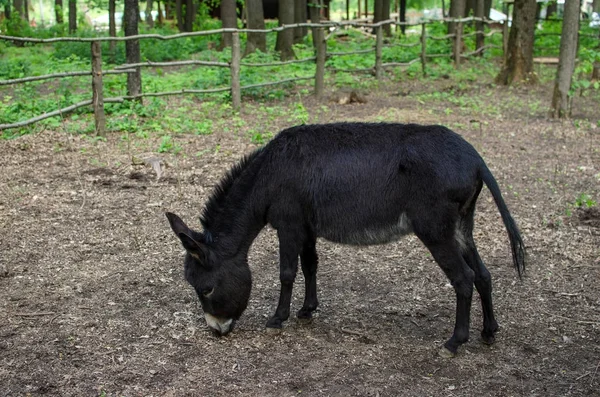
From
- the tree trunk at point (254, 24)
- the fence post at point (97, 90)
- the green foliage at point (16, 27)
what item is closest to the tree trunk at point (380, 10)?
the tree trunk at point (254, 24)

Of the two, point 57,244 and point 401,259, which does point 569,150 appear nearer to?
point 401,259

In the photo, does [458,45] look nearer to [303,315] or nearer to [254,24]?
[254,24]

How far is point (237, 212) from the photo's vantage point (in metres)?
4.22

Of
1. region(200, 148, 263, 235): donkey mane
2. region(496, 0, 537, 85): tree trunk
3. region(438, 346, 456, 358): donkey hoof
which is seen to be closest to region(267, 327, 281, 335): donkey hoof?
region(200, 148, 263, 235): donkey mane

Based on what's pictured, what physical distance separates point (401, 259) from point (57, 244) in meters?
3.02

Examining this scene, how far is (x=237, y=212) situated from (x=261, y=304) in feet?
2.98

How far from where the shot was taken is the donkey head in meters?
4.11

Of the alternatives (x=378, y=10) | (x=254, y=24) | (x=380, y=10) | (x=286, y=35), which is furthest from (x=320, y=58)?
(x=380, y=10)

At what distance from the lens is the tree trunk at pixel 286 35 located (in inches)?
673

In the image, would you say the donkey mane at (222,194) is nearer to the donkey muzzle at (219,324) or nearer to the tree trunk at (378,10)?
the donkey muzzle at (219,324)

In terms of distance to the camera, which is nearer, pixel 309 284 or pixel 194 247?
pixel 194 247

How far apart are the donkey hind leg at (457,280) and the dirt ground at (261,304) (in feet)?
0.43

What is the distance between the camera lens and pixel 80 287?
4.93m

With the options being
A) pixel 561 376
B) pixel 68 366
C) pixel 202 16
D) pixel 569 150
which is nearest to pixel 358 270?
pixel 561 376
